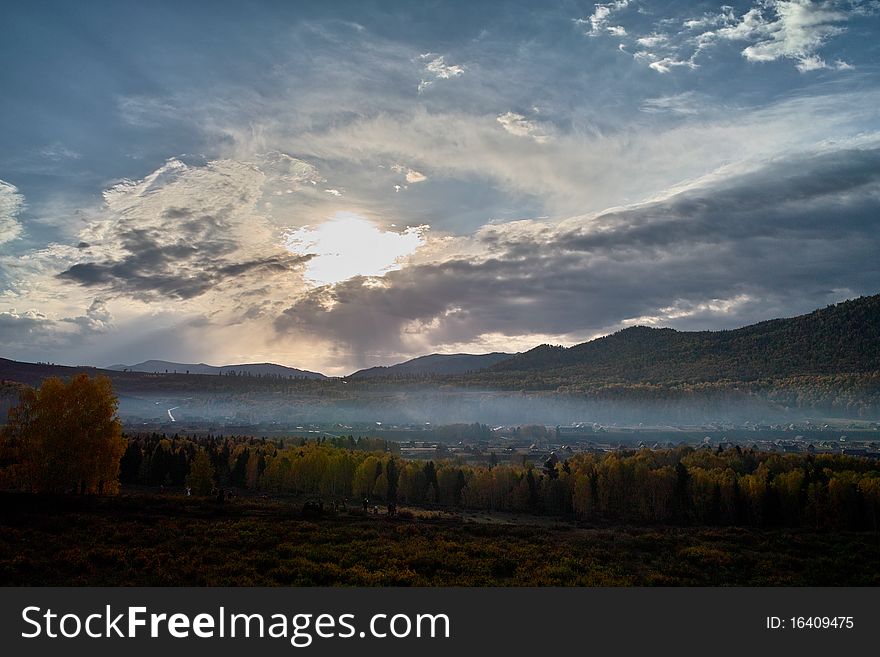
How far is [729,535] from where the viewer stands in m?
55.3

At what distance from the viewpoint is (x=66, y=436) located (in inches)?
2475

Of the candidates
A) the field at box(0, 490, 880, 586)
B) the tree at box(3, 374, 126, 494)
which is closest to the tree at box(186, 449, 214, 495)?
the tree at box(3, 374, 126, 494)

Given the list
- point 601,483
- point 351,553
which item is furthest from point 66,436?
point 601,483

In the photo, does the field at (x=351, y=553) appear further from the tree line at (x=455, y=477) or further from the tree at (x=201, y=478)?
the tree at (x=201, y=478)

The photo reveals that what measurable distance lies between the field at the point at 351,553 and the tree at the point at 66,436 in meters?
12.0

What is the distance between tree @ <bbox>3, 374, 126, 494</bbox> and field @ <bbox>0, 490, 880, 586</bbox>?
11980 millimetres

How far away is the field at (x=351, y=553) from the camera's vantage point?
98.3 ft

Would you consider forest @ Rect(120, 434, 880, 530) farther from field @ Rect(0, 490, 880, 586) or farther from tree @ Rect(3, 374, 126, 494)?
tree @ Rect(3, 374, 126, 494)

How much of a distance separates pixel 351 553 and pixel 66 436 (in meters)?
42.8

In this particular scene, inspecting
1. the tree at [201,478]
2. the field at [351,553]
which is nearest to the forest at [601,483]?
the tree at [201,478]
